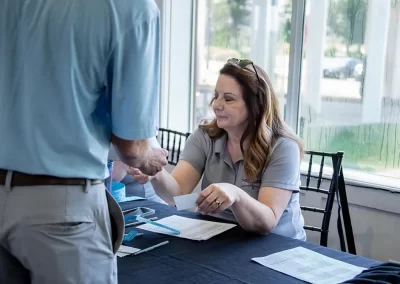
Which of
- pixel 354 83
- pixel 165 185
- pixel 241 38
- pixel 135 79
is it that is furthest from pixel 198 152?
pixel 241 38

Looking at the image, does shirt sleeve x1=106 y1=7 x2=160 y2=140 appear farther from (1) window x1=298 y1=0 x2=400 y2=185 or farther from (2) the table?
(1) window x1=298 y1=0 x2=400 y2=185

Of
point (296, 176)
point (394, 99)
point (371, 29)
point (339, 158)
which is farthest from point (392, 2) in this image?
point (296, 176)

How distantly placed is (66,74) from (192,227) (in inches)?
36.8

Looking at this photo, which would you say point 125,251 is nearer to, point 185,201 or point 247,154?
point 185,201

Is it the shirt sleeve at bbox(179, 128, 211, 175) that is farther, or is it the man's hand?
the shirt sleeve at bbox(179, 128, 211, 175)

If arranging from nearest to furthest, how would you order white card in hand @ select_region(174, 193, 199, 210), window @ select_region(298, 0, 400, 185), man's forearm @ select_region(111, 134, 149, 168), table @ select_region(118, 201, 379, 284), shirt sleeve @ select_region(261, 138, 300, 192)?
man's forearm @ select_region(111, 134, 149, 168) → table @ select_region(118, 201, 379, 284) → white card in hand @ select_region(174, 193, 199, 210) → shirt sleeve @ select_region(261, 138, 300, 192) → window @ select_region(298, 0, 400, 185)

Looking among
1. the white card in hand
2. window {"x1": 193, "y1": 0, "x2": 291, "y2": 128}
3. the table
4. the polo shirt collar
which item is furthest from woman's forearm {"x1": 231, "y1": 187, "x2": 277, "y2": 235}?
window {"x1": 193, "y1": 0, "x2": 291, "y2": 128}

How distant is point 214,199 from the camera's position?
5.57ft

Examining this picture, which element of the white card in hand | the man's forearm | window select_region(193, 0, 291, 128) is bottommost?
the white card in hand

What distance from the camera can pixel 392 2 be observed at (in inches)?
104

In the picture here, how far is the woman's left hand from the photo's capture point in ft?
5.56

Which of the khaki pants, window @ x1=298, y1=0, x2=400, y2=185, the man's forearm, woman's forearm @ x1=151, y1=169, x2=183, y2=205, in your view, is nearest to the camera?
the khaki pants

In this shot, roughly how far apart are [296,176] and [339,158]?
0.29 m

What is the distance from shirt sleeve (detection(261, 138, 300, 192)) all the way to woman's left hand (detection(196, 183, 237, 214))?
0.26 meters
